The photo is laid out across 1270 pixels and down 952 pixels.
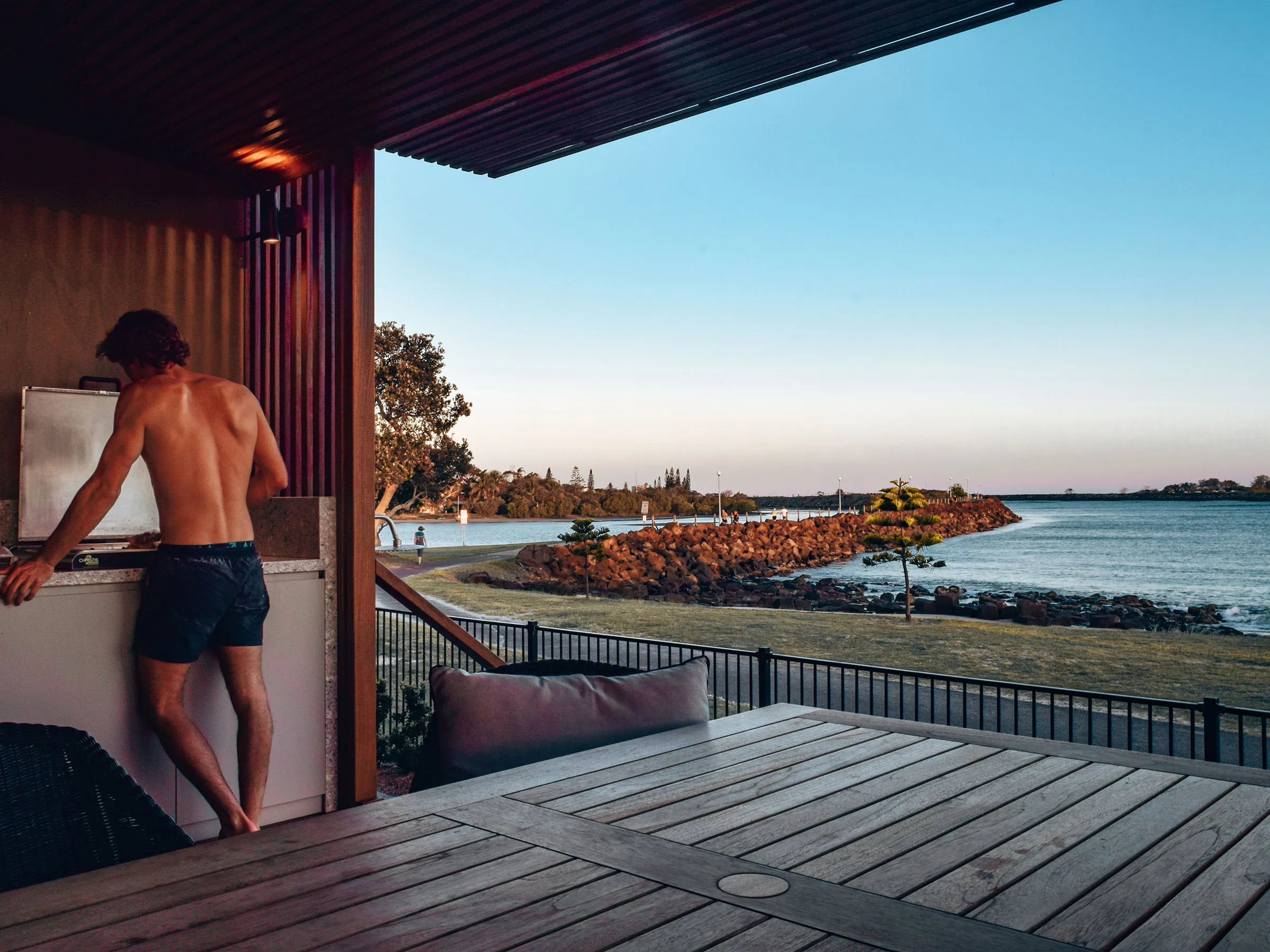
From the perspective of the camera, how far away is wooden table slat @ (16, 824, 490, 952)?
1.02 meters

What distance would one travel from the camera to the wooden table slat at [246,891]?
1019 mm

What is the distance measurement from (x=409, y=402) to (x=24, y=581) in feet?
46.5

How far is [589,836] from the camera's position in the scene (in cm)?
138

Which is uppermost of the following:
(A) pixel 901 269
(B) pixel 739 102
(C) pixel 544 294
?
(A) pixel 901 269

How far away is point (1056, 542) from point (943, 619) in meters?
44.2

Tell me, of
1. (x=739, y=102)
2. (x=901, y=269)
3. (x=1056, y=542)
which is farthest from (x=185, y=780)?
(x=1056, y=542)

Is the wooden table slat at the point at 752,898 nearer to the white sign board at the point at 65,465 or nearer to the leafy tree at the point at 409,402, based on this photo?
the white sign board at the point at 65,465

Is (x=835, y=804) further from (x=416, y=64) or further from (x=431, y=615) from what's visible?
(x=431, y=615)

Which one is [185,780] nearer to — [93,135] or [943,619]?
[93,135]

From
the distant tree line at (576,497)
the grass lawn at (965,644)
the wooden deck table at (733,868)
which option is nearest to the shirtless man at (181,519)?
the wooden deck table at (733,868)

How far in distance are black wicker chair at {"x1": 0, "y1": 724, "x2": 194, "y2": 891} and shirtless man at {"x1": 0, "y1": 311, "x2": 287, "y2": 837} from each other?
110 centimetres

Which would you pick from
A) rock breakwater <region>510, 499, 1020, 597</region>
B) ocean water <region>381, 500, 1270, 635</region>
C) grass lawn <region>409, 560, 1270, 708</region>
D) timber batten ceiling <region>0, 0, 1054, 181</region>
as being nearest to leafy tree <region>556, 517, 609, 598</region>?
rock breakwater <region>510, 499, 1020, 597</region>

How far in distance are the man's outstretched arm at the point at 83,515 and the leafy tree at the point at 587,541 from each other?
19.7 metres

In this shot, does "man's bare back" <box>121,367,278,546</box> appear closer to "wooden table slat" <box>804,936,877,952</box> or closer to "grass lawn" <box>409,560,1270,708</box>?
"wooden table slat" <box>804,936,877,952</box>
